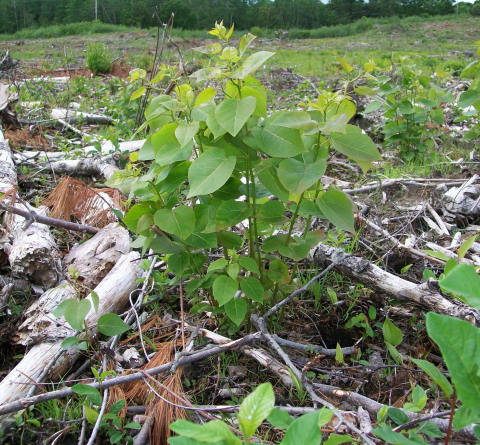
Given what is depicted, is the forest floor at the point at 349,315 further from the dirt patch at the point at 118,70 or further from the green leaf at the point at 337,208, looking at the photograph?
the dirt patch at the point at 118,70

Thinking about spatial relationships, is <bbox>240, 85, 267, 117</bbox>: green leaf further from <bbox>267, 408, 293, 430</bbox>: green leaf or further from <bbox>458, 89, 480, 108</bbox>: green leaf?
<bbox>458, 89, 480, 108</bbox>: green leaf

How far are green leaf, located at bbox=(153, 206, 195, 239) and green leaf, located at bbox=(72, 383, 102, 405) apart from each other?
608 mm

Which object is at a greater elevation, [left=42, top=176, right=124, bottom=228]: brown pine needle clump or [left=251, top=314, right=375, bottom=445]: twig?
[left=42, top=176, right=124, bottom=228]: brown pine needle clump

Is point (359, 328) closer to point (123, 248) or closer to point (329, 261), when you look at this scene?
point (329, 261)

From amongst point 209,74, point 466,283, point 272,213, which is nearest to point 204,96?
point 209,74

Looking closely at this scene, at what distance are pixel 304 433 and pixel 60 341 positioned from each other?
1415 mm

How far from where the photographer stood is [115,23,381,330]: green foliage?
127 cm

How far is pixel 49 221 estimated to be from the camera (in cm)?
252

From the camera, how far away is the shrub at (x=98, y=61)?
8859 millimetres

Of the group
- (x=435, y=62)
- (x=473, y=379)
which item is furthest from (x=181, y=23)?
(x=473, y=379)

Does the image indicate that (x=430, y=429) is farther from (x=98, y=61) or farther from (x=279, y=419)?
(x=98, y=61)

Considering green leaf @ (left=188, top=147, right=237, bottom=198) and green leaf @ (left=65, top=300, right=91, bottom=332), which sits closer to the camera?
green leaf @ (left=188, top=147, right=237, bottom=198)

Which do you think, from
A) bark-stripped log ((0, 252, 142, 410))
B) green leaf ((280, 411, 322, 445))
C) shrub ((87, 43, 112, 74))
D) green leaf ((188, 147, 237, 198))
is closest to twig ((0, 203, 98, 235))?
bark-stripped log ((0, 252, 142, 410))

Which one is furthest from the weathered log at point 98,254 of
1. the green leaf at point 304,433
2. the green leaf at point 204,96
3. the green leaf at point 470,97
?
the green leaf at point 470,97
